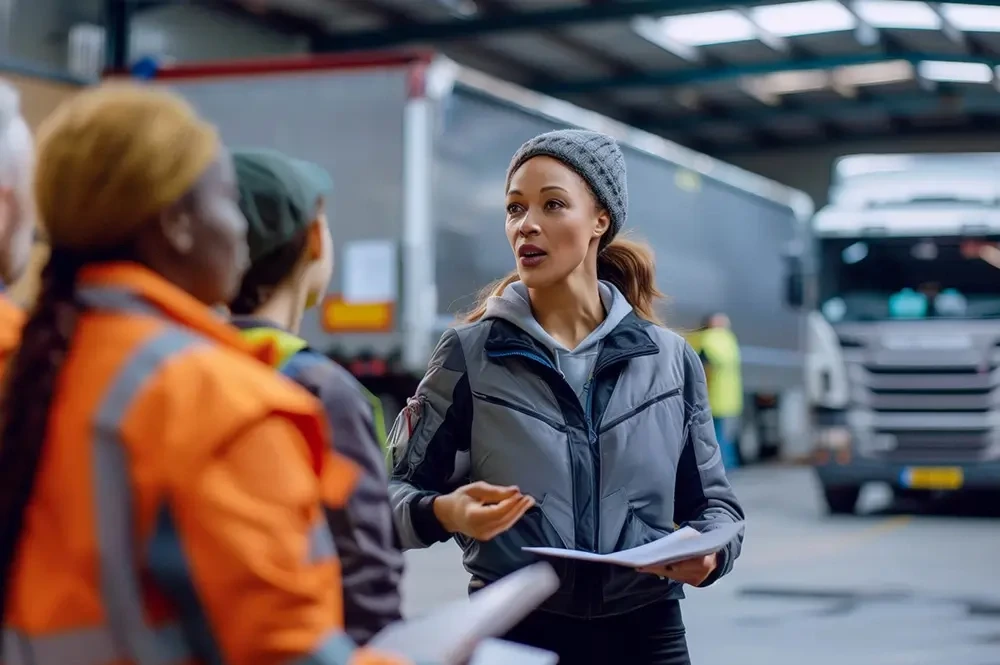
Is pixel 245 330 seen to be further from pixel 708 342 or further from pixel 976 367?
pixel 708 342

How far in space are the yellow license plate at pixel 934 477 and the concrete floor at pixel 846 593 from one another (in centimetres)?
37

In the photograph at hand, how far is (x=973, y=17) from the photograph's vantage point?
2433 centimetres

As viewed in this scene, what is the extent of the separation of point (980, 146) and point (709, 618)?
2883cm

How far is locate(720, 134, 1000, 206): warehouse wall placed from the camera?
35.9m

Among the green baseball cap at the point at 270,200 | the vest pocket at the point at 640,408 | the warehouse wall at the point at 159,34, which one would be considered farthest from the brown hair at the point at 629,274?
the warehouse wall at the point at 159,34

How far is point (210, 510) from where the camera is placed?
5.17ft

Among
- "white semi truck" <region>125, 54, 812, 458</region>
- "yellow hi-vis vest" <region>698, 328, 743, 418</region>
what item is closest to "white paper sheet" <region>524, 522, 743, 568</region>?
"white semi truck" <region>125, 54, 812, 458</region>

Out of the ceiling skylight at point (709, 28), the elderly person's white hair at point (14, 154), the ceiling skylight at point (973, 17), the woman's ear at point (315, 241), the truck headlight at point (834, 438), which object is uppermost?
the ceiling skylight at point (973, 17)

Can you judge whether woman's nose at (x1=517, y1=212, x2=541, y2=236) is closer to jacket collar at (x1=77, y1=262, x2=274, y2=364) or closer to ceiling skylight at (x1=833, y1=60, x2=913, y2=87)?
jacket collar at (x1=77, y1=262, x2=274, y2=364)

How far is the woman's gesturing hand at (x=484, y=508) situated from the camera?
121 inches

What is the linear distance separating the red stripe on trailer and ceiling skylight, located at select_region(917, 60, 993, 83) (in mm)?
18208

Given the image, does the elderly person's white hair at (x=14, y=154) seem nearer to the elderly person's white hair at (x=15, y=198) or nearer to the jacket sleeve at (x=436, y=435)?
the elderly person's white hair at (x=15, y=198)

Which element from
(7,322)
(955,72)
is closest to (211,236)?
(7,322)

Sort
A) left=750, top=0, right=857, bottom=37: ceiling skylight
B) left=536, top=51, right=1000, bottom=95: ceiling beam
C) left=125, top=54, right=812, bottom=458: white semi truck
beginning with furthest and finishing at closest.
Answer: left=536, top=51, right=1000, bottom=95: ceiling beam, left=750, top=0, right=857, bottom=37: ceiling skylight, left=125, top=54, right=812, bottom=458: white semi truck
